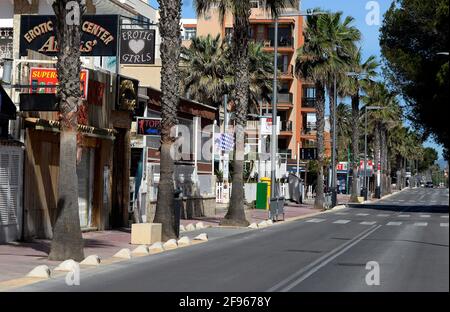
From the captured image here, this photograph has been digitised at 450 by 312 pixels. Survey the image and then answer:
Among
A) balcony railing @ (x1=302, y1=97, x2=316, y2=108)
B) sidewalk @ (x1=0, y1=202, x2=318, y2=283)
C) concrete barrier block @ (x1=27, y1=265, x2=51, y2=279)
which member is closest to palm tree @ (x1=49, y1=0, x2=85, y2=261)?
sidewalk @ (x1=0, y1=202, x2=318, y2=283)

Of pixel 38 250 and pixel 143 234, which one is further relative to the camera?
pixel 143 234

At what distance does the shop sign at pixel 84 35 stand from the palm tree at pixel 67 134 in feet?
30.9

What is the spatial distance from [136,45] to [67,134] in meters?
12.2

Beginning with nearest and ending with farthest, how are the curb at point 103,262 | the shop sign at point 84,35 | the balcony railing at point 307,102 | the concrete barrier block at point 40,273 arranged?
the curb at point 103,262, the concrete barrier block at point 40,273, the shop sign at point 84,35, the balcony railing at point 307,102

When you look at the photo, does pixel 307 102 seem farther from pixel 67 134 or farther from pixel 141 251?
pixel 67 134

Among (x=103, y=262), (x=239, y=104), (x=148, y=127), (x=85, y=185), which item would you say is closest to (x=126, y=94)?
(x=148, y=127)

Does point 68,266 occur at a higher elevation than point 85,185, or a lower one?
lower

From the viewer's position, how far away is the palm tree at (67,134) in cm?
1656

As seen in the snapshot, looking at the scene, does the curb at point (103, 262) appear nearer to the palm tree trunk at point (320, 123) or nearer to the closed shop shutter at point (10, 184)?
the closed shop shutter at point (10, 184)

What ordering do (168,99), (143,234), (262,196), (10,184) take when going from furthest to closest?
(262,196), (168,99), (143,234), (10,184)

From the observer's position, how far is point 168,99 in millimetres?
23562

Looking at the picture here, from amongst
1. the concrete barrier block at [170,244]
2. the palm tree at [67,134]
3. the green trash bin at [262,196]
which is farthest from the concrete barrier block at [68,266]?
the green trash bin at [262,196]

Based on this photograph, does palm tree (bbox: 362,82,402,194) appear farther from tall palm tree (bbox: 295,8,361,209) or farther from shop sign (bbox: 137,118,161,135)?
shop sign (bbox: 137,118,161,135)
